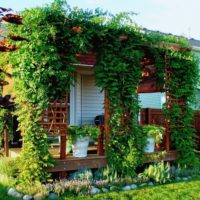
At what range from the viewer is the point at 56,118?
21.6ft

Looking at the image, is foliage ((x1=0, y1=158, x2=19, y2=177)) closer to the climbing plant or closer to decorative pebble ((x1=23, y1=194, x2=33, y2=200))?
the climbing plant

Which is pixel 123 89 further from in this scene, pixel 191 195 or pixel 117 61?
pixel 191 195

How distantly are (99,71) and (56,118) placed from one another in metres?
1.44

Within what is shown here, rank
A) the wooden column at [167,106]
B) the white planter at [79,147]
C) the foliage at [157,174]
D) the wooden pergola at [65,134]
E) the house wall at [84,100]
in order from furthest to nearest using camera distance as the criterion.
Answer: the house wall at [84,100] → the wooden column at [167,106] → the foliage at [157,174] → the white planter at [79,147] → the wooden pergola at [65,134]

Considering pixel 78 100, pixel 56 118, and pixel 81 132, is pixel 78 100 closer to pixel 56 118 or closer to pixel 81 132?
pixel 81 132

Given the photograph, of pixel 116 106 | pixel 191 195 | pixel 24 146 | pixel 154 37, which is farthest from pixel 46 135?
pixel 154 37

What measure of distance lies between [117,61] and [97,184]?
104 inches

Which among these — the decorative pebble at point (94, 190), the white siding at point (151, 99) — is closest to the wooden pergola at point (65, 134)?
the decorative pebble at point (94, 190)

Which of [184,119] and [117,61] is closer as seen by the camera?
[117,61]

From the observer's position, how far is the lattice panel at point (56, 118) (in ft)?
21.1

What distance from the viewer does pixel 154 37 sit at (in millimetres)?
7699

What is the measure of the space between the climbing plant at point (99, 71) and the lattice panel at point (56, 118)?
0.53 ft

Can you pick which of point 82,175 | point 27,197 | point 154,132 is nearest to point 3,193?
point 27,197

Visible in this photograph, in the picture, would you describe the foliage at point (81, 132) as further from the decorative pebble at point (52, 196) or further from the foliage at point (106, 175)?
the decorative pebble at point (52, 196)
